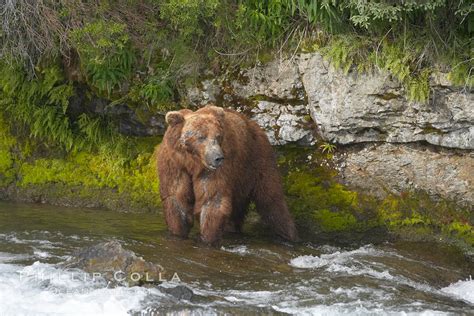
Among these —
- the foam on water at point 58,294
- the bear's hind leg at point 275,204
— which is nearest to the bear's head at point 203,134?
the bear's hind leg at point 275,204

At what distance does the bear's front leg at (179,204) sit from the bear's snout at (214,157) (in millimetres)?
549

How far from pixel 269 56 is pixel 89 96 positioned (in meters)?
3.01

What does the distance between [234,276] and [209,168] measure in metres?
1.44

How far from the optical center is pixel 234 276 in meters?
7.73

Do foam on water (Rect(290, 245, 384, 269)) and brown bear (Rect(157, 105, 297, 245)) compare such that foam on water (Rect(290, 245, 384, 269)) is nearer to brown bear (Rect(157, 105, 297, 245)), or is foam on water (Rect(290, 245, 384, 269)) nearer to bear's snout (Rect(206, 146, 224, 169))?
brown bear (Rect(157, 105, 297, 245))

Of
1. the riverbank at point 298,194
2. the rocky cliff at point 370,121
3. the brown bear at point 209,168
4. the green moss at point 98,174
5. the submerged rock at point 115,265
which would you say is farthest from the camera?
the green moss at point 98,174

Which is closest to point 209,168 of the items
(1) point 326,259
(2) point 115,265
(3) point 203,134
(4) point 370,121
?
(3) point 203,134

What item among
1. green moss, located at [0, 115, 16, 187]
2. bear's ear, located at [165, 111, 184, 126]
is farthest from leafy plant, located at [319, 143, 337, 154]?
green moss, located at [0, 115, 16, 187]

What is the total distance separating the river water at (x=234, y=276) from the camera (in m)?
6.52

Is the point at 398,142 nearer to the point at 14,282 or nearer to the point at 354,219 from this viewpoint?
the point at 354,219

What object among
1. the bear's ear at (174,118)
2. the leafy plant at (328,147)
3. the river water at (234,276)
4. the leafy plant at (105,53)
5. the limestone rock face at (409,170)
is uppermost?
the leafy plant at (105,53)

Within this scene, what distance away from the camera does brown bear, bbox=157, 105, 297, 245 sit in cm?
877

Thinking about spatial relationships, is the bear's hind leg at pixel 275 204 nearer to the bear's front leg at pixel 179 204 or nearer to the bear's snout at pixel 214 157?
the bear's front leg at pixel 179 204

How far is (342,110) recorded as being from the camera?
Result: 998 centimetres
